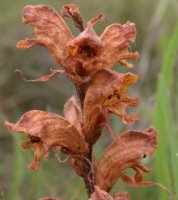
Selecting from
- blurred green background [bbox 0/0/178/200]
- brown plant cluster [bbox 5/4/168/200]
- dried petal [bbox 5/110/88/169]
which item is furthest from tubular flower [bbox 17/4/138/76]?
blurred green background [bbox 0/0/178/200]

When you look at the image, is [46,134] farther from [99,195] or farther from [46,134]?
[99,195]

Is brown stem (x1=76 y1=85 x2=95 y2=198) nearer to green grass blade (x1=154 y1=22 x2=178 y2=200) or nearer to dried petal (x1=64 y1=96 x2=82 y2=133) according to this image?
dried petal (x1=64 y1=96 x2=82 y2=133)

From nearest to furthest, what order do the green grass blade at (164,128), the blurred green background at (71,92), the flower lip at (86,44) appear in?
the flower lip at (86,44)
the green grass blade at (164,128)
the blurred green background at (71,92)

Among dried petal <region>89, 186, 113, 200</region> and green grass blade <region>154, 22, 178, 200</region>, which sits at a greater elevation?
→ green grass blade <region>154, 22, 178, 200</region>

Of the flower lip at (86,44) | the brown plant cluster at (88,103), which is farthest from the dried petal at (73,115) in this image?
the flower lip at (86,44)

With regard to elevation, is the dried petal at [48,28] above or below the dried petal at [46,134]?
above

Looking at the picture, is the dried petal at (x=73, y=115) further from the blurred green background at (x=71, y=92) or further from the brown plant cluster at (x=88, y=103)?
the blurred green background at (x=71, y=92)
